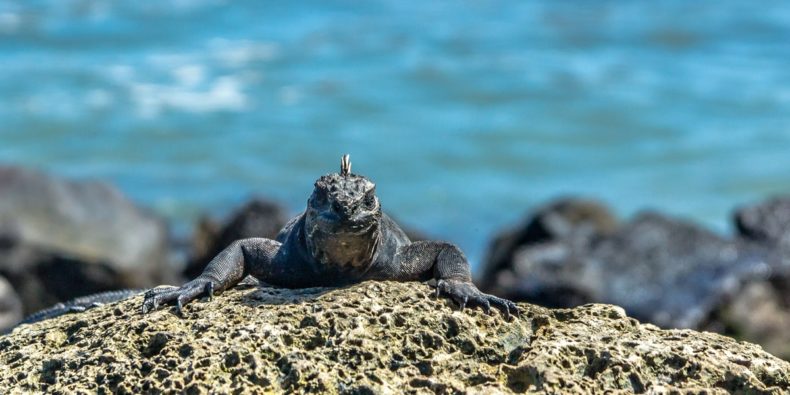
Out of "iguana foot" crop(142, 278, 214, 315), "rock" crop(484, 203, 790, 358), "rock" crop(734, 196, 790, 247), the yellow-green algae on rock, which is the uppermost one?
"iguana foot" crop(142, 278, 214, 315)

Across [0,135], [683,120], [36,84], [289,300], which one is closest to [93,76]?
Result: [36,84]

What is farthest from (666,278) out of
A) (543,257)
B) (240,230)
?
(240,230)

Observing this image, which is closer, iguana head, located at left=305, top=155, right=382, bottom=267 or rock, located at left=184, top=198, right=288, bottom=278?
iguana head, located at left=305, top=155, right=382, bottom=267

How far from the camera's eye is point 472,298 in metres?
5.41

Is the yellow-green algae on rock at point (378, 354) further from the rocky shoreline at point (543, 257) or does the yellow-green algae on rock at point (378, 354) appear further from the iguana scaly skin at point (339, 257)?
the rocky shoreline at point (543, 257)

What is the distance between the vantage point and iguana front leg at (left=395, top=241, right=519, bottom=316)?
17.8 feet

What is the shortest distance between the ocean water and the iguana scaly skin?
11465mm

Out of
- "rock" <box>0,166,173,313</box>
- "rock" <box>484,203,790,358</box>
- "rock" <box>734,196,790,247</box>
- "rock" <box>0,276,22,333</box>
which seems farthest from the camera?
"rock" <box>734,196,790,247</box>

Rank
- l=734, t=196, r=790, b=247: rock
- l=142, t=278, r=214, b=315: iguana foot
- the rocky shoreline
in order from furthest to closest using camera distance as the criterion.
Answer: l=734, t=196, r=790, b=247: rock, the rocky shoreline, l=142, t=278, r=214, b=315: iguana foot

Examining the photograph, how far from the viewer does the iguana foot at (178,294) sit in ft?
18.1

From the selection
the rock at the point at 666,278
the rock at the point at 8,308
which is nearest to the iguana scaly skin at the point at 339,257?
the rock at the point at 8,308

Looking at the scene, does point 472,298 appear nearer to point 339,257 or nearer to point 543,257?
point 339,257

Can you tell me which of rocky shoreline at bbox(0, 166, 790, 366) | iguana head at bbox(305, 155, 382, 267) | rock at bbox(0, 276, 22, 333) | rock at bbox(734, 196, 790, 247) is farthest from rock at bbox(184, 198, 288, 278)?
iguana head at bbox(305, 155, 382, 267)

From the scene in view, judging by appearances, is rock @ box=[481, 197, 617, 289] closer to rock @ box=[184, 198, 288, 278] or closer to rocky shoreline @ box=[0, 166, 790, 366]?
rocky shoreline @ box=[0, 166, 790, 366]
